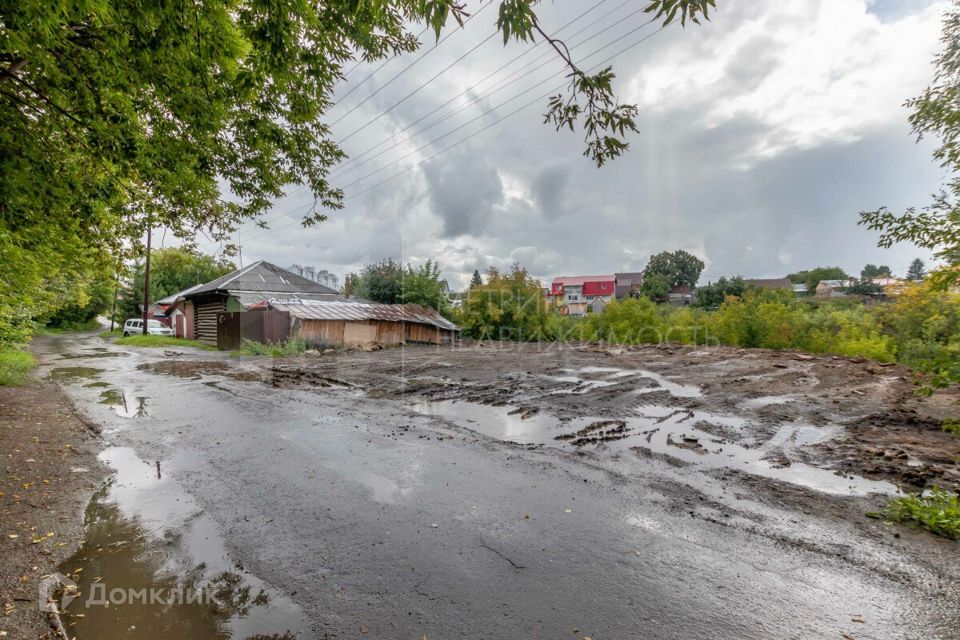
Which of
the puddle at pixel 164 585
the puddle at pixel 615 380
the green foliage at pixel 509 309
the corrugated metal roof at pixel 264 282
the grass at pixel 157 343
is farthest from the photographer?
the green foliage at pixel 509 309

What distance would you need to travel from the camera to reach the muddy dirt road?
2.26 meters

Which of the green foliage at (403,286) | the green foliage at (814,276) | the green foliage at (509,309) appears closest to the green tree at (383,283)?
the green foliage at (403,286)

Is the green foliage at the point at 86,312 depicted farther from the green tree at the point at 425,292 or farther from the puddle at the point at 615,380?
the puddle at the point at 615,380

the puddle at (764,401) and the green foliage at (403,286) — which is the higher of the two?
the green foliage at (403,286)

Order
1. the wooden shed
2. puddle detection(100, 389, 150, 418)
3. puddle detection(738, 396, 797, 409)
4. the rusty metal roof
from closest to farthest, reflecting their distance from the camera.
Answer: puddle detection(100, 389, 150, 418) < puddle detection(738, 396, 797, 409) < the wooden shed < the rusty metal roof

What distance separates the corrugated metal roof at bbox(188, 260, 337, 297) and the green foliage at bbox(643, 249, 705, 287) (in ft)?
192

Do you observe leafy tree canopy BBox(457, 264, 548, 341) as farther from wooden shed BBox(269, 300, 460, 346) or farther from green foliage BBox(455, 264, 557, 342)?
wooden shed BBox(269, 300, 460, 346)

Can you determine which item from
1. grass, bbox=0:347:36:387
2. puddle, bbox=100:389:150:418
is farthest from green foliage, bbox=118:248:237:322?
puddle, bbox=100:389:150:418

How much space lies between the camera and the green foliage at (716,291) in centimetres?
3581

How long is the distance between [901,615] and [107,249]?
10.4 metres

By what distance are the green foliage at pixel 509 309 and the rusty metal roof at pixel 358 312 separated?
90.5 inches

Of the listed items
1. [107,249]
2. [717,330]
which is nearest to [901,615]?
[107,249]

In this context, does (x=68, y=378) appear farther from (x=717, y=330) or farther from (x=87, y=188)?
(x=717, y=330)

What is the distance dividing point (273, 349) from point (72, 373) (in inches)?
258
